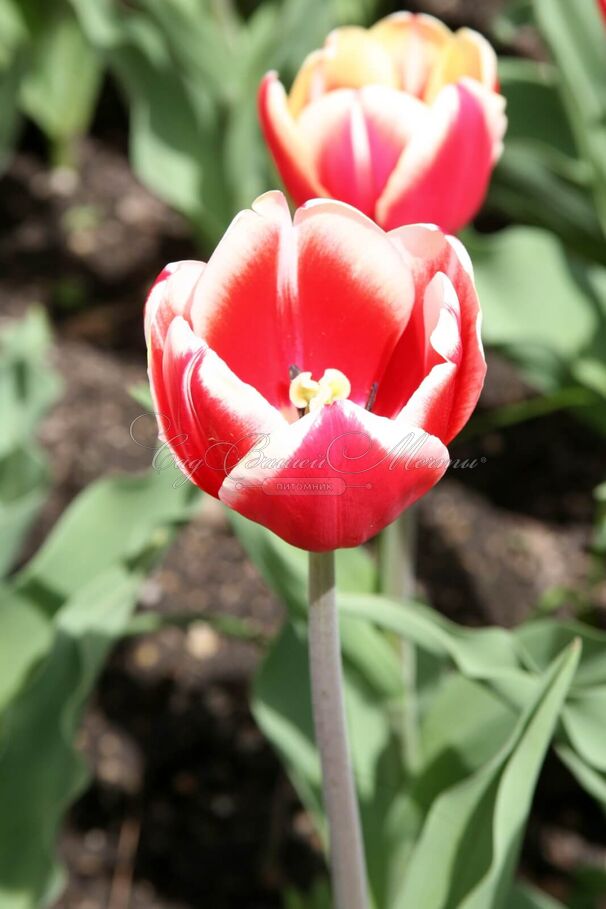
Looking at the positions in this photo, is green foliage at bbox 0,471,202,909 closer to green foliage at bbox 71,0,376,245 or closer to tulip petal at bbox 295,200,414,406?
tulip petal at bbox 295,200,414,406

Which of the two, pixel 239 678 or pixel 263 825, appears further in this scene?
pixel 239 678

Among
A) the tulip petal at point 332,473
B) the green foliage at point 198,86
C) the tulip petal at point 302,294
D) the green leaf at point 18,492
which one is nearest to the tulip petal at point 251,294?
the tulip petal at point 302,294

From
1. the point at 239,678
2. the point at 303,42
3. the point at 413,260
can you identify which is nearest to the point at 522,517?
the point at 239,678

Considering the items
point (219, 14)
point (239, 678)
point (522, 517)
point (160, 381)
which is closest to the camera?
point (160, 381)

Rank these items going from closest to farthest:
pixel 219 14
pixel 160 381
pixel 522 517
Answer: pixel 160 381 < pixel 522 517 < pixel 219 14

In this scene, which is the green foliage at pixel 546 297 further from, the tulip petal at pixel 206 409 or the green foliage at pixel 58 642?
the tulip petal at pixel 206 409

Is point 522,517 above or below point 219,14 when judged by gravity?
below

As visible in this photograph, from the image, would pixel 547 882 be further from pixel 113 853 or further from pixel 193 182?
pixel 193 182

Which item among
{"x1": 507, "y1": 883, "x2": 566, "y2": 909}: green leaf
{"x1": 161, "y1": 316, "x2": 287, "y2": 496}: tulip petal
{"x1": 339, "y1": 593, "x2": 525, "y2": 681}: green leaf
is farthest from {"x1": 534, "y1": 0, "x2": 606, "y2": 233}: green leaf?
{"x1": 161, "y1": 316, "x2": 287, "y2": 496}: tulip petal
